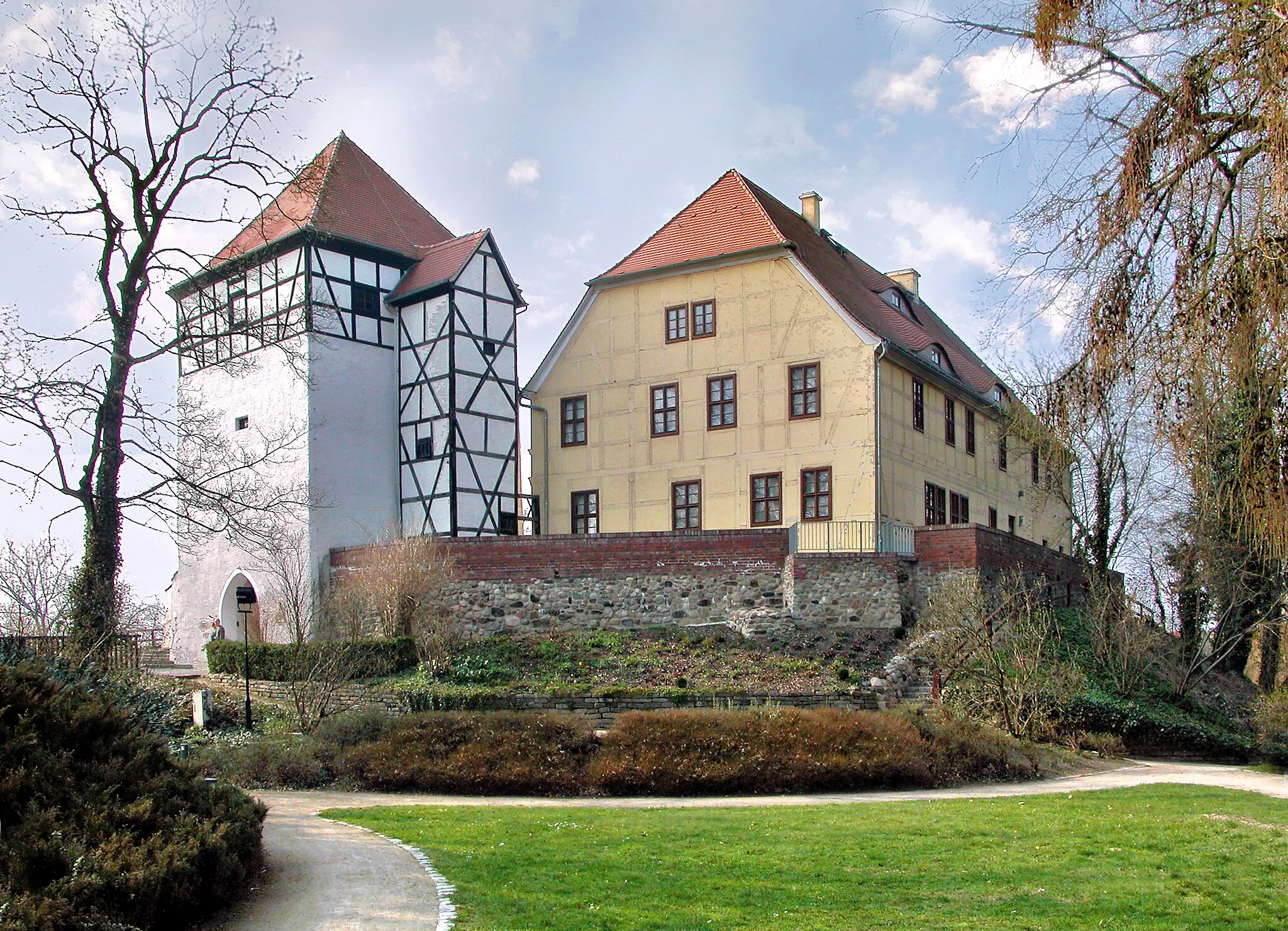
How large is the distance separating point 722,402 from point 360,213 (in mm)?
10686

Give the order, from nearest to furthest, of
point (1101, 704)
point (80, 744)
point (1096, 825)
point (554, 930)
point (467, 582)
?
point (554, 930) < point (80, 744) < point (1096, 825) < point (1101, 704) < point (467, 582)

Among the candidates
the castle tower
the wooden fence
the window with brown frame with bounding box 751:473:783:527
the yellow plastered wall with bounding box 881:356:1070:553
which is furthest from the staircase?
the yellow plastered wall with bounding box 881:356:1070:553

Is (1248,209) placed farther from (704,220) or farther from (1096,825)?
(704,220)

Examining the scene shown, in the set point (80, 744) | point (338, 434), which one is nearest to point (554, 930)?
point (80, 744)

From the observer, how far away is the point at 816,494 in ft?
92.5

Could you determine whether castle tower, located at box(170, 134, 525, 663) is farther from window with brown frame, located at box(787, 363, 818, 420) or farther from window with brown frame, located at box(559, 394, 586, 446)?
window with brown frame, located at box(787, 363, 818, 420)

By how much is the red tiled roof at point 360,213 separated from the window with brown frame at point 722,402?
8.72m

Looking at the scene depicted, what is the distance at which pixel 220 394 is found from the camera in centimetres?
3253

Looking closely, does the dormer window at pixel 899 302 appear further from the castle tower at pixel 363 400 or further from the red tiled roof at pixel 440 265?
the red tiled roof at pixel 440 265

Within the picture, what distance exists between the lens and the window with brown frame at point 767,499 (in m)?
28.6

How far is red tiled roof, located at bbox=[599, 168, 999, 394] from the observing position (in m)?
29.6

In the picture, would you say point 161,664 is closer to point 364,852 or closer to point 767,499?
point 767,499

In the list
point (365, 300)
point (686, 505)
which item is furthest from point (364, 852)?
point (365, 300)

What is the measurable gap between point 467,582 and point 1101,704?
12.6 metres
